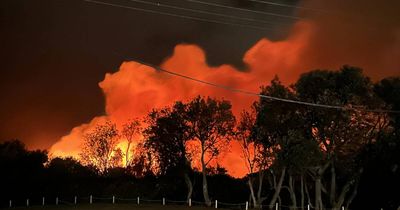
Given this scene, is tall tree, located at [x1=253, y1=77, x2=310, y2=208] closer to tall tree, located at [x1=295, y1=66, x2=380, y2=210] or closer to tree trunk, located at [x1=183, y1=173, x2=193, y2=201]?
tall tree, located at [x1=295, y1=66, x2=380, y2=210]

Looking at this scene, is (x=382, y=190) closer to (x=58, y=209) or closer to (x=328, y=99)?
(x=328, y=99)

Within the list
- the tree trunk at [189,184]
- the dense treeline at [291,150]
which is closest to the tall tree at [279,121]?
the dense treeline at [291,150]

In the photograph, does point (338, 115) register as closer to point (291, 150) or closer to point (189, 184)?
point (291, 150)

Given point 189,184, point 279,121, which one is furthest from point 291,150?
point 189,184

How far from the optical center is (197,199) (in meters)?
74.6

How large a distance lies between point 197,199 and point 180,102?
14351 mm

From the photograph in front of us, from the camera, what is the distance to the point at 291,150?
173 feet

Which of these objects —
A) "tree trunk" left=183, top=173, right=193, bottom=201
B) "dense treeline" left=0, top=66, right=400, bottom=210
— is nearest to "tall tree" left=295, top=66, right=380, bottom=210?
"dense treeline" left=0, top=66, right=400, bottom=210

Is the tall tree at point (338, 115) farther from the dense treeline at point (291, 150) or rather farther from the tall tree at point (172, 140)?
the tall tree at point (172, 140)

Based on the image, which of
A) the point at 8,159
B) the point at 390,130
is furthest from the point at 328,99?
the point at 8,159

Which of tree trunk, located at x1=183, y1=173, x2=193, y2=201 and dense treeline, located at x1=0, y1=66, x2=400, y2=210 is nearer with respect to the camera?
dense treeline, located at x1=0, y1=66, x2=400, y2=210

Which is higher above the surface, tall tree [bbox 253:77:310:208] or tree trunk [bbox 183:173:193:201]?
tall tree [bbox 253:77:310:208]

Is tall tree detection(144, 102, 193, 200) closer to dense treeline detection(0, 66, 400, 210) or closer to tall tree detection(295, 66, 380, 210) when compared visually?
dense treeline detection(0, 66, 400, 210)

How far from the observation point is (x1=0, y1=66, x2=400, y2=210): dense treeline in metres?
53.0
